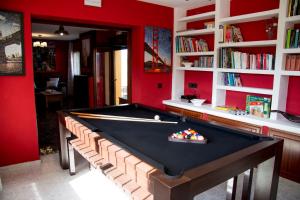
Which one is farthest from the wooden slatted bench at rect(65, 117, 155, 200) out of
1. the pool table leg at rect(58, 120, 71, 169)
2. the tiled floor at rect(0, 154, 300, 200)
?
the pool table leg at rect(58, 120, 71, 169)

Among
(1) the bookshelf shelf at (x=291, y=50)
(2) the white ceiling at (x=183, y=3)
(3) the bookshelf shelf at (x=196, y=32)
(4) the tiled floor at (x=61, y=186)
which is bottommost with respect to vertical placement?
(4) the tiled floor at (x=61, y=186)

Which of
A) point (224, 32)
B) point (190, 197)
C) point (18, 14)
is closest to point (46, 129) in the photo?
point (18, 14)

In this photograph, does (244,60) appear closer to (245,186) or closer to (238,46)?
(238,46)

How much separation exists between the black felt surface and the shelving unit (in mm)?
1271

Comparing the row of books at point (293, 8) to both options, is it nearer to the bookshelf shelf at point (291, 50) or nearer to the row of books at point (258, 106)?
the bookshelf shelf at point (291, 50)

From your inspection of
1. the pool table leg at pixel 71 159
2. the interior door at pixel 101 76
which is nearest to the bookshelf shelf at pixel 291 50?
the pool table leg at pixel 71 159

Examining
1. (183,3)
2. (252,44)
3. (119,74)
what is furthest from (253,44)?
(119,74)

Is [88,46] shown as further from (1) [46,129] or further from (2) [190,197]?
(2) [190,197]

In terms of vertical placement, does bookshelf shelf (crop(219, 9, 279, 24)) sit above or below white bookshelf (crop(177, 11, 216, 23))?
below

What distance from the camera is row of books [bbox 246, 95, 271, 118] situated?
3135 millimetres

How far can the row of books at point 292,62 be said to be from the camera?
2.78 metres

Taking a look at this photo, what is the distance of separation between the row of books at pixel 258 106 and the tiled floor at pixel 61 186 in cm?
88

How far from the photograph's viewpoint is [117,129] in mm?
2260

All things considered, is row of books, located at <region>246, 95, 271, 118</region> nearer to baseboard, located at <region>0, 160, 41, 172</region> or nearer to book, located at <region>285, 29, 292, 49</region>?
book, located at <region>285, 29, 292, 49</region>
